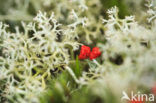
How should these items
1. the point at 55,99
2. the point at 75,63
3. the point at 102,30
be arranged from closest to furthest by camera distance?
the point at 55,99
the point at 75,63
the point at 102,30

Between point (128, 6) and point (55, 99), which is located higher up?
point (128, 6)

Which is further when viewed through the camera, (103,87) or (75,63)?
(75,63)

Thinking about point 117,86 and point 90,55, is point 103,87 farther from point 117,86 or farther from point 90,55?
point 90,55

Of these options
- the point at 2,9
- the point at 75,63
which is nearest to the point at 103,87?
the point at 75,63

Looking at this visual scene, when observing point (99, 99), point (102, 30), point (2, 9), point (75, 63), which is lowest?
point (99, 99)

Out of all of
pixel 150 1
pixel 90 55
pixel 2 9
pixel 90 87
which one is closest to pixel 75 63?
pixel 90 55

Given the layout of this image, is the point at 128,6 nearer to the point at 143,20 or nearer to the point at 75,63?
the point at 143,20

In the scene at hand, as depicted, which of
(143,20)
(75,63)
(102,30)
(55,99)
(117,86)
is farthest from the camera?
(102,30)

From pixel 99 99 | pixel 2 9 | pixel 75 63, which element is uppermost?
pixel 2 9

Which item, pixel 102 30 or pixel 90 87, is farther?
pixel 102 30
